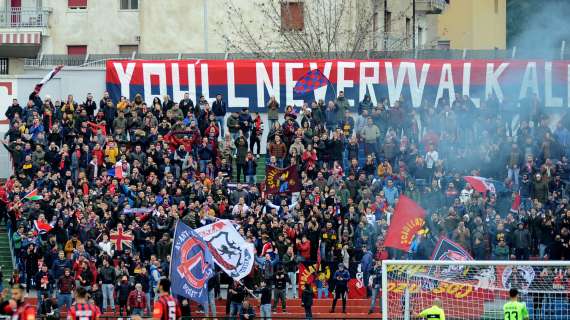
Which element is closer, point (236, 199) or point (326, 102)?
point (236, 199)

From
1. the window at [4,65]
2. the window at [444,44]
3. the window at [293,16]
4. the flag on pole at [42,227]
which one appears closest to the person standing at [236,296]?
the flag on pole at [42,227]

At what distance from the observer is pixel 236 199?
3900 cm

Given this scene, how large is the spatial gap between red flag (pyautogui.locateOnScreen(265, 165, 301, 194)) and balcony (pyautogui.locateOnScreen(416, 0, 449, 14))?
88.2 ft

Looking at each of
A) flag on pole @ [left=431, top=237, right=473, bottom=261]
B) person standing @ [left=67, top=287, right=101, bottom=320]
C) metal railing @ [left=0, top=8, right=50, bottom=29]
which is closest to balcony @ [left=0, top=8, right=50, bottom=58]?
metal railing @ [left=0, top=8, right=50, bottom=29]

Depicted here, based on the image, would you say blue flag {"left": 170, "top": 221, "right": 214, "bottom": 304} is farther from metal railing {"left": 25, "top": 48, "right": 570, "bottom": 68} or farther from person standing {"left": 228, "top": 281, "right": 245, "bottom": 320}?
metal railing {"left": 25, "top": 48, "right": 570, "bottom": 68}

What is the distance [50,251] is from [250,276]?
15.5ft

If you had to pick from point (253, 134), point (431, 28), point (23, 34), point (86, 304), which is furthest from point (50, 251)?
point (431, 28)

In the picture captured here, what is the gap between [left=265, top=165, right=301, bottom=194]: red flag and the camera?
131 feet

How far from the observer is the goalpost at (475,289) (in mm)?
31297

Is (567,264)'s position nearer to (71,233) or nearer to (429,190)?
(429,190)

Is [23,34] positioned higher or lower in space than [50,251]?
higher

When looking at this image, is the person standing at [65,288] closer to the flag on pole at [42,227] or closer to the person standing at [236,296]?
the flag on pole at [42,227]

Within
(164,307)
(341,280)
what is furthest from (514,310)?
(341,280)

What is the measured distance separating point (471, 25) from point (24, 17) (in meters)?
22.1
